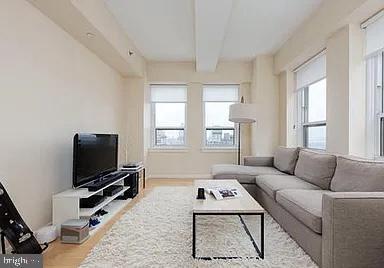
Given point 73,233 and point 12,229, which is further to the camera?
point 73,233

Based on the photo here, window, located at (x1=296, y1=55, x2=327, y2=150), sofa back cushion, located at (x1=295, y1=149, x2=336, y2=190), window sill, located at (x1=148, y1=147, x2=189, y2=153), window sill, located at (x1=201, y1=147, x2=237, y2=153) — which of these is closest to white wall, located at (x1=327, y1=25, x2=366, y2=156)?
sofa back cushion, located at (x1=295, y1=149, x2=336, y2=190)

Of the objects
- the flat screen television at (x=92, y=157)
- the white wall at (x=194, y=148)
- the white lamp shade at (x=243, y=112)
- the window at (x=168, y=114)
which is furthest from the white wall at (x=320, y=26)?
the flat screen television at (x=92, y=157)

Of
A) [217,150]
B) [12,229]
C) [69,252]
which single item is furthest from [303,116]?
[12,229]

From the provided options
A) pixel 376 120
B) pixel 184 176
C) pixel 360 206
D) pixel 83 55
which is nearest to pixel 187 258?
pixel 360 206

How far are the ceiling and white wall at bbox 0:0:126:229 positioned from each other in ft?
3.33

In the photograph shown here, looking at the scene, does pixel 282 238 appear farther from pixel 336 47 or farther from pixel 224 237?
pixel 336 47

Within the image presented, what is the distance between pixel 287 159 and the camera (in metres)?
4.66

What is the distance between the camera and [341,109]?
3.92 metres

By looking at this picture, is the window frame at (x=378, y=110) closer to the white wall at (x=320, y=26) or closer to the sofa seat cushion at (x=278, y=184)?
the white wall at (x=320, y=26)

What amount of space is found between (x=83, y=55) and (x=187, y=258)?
322 centimetres

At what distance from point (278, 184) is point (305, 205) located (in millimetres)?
1053

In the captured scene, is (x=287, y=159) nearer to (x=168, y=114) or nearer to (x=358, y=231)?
(x=358, y=231)

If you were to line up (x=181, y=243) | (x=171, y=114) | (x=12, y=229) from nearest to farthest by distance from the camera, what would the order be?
(x=12, y=229) < (x=181, y=243) < (x=171, y=114)

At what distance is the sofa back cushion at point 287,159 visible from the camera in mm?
4512
